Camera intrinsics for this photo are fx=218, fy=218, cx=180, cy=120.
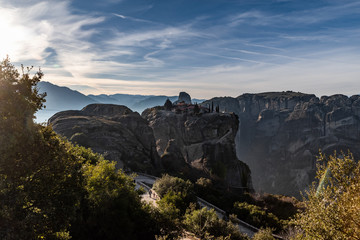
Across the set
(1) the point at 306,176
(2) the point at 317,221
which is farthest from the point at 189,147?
(1) the point at 306,176

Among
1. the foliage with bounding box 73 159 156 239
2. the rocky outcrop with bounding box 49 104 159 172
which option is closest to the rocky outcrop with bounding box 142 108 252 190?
the rocky outcrop with bounding box 49 104 159 172

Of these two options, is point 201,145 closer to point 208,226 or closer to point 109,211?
point 208,226

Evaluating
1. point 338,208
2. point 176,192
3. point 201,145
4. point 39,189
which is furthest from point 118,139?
point 338,208

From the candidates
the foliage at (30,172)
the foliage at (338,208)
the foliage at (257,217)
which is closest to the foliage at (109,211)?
the foliage at (30,172)

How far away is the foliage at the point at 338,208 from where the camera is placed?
34.8 feet

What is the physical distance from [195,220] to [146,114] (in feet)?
301

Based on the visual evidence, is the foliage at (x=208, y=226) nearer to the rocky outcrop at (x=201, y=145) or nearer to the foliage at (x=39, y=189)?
the foliage at (x=39, y=189)

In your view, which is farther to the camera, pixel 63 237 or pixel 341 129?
pixel 341 129

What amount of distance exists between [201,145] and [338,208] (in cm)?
6831

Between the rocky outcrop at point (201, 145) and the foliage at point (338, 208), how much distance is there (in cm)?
4272

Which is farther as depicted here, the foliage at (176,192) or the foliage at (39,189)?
the foliage at (176,192)

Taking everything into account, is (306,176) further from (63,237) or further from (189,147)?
(63,237)

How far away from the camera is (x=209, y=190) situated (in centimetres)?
3994

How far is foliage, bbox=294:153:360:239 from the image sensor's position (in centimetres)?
1061
